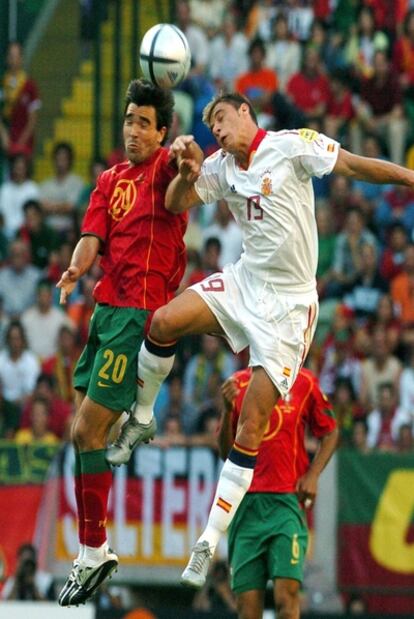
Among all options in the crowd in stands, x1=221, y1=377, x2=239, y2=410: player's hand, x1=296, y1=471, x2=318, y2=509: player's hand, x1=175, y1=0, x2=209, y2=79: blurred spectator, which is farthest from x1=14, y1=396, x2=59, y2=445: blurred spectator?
x1=175, y1=0, x2=209, y2=79: blurred spectator

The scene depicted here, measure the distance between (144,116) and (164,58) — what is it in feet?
1.15

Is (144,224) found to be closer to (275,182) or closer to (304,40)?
(275,182)

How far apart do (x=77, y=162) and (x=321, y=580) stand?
7.31m

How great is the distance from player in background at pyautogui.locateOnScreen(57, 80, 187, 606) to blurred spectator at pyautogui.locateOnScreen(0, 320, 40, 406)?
6762 millimetres

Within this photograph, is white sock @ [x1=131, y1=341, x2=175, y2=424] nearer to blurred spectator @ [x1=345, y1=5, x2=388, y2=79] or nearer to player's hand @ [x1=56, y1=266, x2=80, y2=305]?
player's hand @ [x1=56, y1=266, x2=80, y2=305]

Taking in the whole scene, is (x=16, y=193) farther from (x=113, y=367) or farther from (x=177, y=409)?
(x=113, y=367)

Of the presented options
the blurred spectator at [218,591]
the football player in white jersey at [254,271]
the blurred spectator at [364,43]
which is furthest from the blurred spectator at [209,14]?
the football player in white jersey at [254,271]

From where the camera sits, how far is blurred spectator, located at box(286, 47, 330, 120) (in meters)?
20.1

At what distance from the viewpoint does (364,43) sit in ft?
67.9

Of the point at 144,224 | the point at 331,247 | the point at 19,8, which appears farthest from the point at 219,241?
the point at 144,224

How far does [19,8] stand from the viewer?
21.5 metres

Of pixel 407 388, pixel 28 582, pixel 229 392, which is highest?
pixel 229 392

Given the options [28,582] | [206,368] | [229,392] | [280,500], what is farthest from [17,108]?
[229,392]

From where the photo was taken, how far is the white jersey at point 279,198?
33.9 feet
